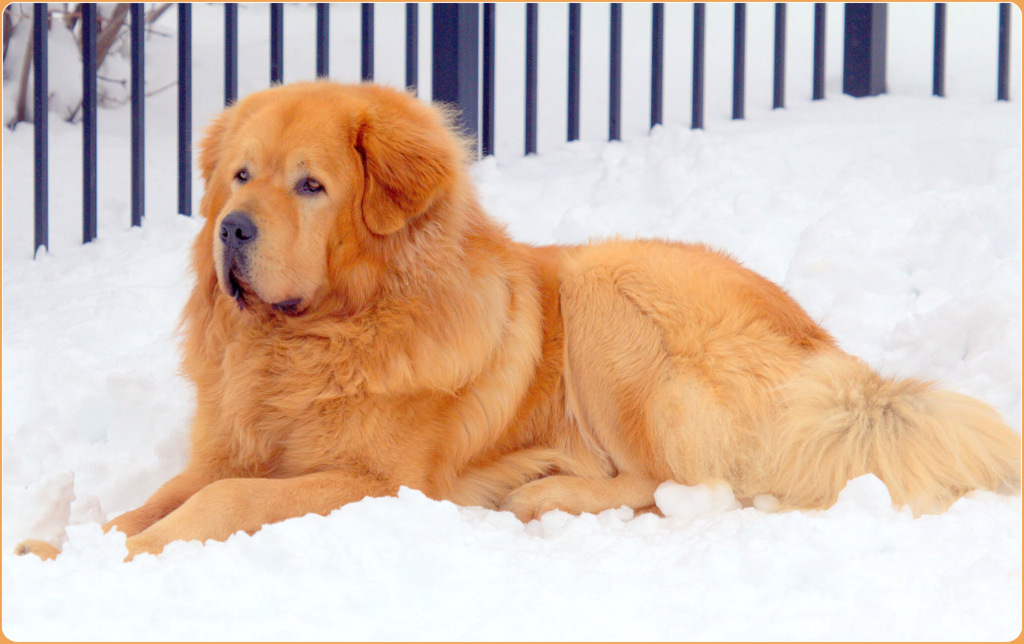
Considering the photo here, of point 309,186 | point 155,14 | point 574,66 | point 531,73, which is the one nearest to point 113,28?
point 155,14

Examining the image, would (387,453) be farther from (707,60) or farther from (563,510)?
(707,60)

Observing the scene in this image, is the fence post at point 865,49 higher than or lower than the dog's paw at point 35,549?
higher

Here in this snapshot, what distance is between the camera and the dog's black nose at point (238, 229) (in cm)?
241

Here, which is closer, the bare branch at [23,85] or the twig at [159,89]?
the bare branch at [23,85]

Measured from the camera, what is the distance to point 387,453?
2.54 meters

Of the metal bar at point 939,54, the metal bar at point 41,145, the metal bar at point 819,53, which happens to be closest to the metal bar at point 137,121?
the metal bar at point 41,145

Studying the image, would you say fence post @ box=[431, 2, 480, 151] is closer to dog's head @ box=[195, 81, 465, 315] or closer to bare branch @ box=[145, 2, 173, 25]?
dog's head @ box=[195, 81, 465, 315]

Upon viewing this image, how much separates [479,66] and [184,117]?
6.77 ft

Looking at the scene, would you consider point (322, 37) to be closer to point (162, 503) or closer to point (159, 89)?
point (159, 89)

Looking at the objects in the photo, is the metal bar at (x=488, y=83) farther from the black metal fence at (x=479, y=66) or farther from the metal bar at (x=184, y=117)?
the metal bar at (x=184, y=117)

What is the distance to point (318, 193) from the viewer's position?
256 cm

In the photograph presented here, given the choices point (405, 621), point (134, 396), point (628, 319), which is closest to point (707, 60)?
point (628, 319)

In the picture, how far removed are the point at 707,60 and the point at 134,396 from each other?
5592 mm

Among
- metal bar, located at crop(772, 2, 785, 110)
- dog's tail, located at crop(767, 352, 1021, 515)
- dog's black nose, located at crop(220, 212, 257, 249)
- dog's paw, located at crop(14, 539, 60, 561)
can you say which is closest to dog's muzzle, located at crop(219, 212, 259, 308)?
dog's black nose, located at crop(220, 212, 257, 249)
